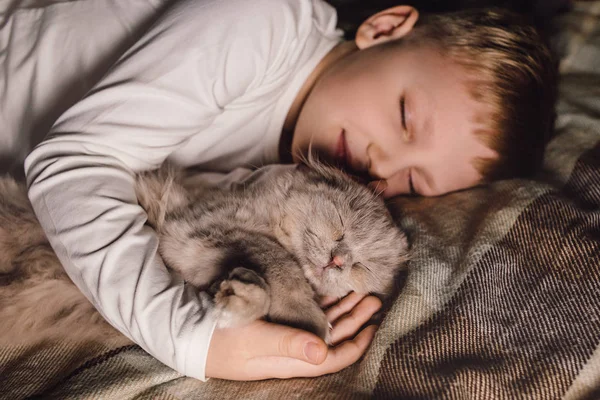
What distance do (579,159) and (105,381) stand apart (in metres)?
1.36

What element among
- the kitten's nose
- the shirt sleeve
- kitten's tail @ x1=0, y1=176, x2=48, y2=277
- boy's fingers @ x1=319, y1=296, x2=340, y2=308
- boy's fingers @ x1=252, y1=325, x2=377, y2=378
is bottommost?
boy's fingers @ x1=319, y1=296, x2=340, y2=308

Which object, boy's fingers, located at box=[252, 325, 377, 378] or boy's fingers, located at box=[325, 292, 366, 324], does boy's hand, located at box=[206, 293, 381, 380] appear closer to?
boy's fingers, located at box=[252, 325, 377, 378]

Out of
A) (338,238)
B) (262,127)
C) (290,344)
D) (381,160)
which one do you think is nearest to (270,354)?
(290,344)

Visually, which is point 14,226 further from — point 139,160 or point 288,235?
point 288,235

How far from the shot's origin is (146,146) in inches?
45.9

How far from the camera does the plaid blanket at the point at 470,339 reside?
2.72 feet

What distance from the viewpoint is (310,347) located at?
2.90ft

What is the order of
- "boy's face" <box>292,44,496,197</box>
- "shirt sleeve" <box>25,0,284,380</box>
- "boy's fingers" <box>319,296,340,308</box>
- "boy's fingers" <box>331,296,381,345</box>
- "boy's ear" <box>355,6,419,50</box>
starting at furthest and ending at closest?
1. "boy's ear" <box>355,6,419,50</box>
2. "boy's face" <box>292,44,496,197</box>
3. "boy's fingers" <box>319,296,340,308</box>
4. "boy's fingers" <box>331,296,381,345</box>
5. "shirt sleeve" <box>25,0,284,380</box>

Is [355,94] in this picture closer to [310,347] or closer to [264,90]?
[264,90]

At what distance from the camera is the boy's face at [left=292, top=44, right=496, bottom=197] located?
1335 mm

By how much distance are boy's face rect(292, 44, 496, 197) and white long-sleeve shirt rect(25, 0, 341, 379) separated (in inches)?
8.6

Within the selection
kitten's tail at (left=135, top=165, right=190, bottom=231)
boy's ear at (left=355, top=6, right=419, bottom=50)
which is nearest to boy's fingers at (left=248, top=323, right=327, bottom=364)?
kitten's tail at (left=135, top=165, right=190, bottom=231)

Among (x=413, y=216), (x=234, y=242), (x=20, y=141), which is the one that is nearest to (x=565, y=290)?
(x=413, y=216)

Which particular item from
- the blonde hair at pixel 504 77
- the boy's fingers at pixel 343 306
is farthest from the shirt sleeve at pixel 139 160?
the blonde hair at pixel 504 77
